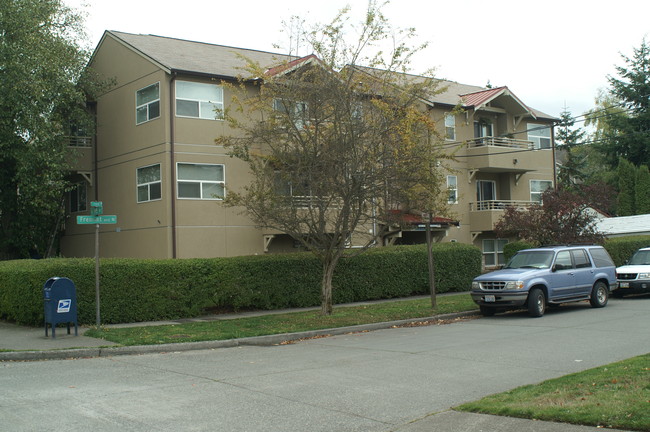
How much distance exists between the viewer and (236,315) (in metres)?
18.7

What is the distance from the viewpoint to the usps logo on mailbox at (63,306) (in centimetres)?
1426

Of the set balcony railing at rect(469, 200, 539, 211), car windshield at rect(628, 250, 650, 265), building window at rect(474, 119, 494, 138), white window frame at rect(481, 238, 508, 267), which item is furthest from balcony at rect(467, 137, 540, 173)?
car windshield at rect(628, 250, 650, 265)

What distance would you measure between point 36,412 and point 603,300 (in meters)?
16.7

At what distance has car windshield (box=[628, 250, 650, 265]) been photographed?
23.1 meters

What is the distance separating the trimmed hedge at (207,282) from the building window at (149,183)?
241 inches

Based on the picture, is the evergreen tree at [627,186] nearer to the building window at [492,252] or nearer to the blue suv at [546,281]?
the building window at [492,252]

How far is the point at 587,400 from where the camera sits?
6875 millimetres

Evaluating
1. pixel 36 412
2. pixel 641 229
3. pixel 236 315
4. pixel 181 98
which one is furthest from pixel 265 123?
pixel 641 229

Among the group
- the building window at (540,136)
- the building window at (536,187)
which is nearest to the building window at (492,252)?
the building window at (536,187)

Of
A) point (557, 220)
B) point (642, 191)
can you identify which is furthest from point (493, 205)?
point (642, 191)

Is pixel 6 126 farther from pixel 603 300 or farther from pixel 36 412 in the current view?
pixel 603 300

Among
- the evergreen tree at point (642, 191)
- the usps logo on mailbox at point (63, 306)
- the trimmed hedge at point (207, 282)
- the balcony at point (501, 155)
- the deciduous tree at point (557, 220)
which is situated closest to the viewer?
the usps logo on mailbox at point (63, 306)

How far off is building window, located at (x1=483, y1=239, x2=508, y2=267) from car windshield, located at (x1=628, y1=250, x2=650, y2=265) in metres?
9.83

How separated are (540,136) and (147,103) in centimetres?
2211
